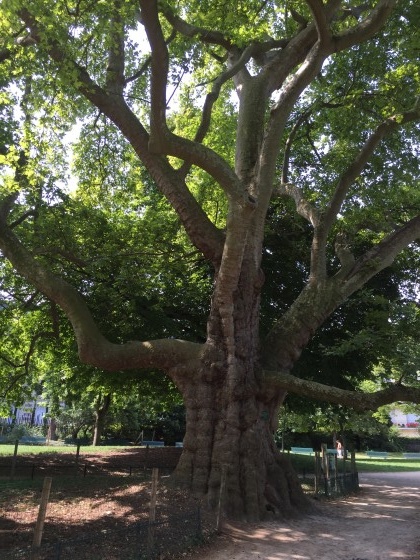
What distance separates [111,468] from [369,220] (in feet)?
41.5

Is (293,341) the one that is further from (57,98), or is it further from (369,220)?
(57,98)

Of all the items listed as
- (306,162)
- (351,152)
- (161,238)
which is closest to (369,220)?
(351,152)

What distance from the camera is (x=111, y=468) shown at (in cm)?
1836

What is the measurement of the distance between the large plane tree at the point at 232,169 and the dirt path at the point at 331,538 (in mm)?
769

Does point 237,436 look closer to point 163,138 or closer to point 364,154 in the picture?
point 163,138

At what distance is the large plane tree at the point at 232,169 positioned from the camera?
9812 mm

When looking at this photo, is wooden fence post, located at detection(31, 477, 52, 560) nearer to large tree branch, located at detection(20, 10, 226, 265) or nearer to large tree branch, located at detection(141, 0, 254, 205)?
large tree branch, located at detection(141, 0, 254, 205)

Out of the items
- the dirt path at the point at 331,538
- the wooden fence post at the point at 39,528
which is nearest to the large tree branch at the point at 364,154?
the dirt path at the point at 331,538

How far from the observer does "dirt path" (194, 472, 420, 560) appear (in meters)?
7.63

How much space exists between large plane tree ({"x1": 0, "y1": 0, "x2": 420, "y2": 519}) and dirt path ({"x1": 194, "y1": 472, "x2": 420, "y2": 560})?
0.77 m

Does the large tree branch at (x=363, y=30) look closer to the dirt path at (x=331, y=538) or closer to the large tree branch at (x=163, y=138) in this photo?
the large tree branch at (x=163, y=138)

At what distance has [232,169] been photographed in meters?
12.7

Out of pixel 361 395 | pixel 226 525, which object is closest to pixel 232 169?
pixel 361 395

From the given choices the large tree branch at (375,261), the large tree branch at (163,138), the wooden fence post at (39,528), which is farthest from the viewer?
the large tree branch at (375,261)
